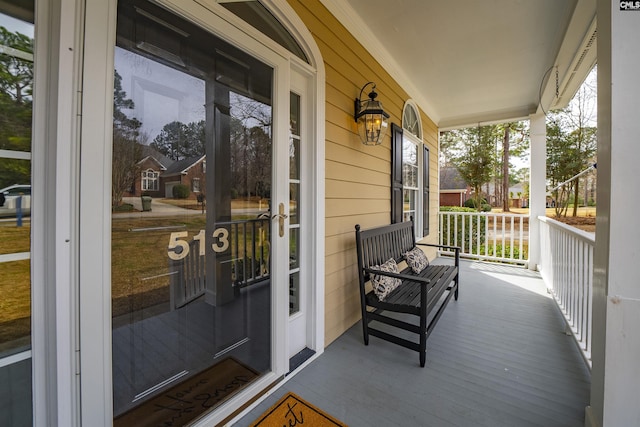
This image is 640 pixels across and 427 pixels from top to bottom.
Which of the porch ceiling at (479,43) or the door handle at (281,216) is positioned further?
the porch ceiling at (479,43)

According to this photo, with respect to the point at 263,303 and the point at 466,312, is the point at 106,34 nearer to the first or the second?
the point at 263,303

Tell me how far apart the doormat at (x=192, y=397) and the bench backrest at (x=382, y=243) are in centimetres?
120

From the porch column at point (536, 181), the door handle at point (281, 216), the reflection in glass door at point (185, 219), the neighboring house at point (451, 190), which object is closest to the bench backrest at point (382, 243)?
the door handle at point (281, 216)

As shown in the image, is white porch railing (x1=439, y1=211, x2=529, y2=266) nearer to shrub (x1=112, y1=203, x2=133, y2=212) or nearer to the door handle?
the door handle

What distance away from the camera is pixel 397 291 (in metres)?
2.44

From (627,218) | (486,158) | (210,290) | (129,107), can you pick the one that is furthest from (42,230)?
(486,158)

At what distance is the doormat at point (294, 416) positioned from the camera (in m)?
1.50

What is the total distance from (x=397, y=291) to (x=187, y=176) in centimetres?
198

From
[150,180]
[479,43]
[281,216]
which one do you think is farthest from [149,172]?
[479,43]

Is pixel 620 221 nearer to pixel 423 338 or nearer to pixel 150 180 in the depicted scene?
pixel 423 338

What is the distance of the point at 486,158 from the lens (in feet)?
23.6

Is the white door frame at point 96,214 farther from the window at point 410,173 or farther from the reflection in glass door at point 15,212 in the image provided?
the window at point 410,173

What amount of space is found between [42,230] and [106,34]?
777 millimetres

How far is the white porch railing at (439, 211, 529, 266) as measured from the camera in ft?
17.0
